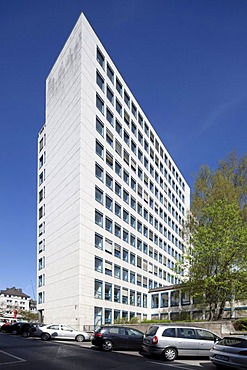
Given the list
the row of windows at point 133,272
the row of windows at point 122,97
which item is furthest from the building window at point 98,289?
the row of windows at point 122,97

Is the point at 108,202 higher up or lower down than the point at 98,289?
higher up

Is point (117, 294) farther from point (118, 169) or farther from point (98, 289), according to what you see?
point (118, 169)

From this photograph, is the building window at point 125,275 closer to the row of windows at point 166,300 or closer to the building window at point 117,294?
the building window at point 117,294

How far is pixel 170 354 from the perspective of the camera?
64.8 ft

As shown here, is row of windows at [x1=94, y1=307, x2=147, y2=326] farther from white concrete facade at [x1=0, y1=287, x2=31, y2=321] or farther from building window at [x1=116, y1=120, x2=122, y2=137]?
white concrete facade at [x1=0, y1=287, x2=31, y2=321]

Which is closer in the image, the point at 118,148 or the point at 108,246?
the point at 108,246

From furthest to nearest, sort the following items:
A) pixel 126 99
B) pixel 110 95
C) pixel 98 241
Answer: pixel 126 99 < pixel 110 95 < pixel 98 241

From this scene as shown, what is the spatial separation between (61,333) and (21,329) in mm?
8970

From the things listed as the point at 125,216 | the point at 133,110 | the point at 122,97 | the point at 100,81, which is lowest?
the point at 125,216

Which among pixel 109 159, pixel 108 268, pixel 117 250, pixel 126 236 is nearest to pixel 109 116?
pixel 109 159

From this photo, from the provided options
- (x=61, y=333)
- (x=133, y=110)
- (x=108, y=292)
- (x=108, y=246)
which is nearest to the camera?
(x=61, y=333)

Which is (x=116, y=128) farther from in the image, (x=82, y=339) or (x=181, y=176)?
(x=181, y=176)

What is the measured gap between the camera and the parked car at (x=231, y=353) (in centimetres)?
1519

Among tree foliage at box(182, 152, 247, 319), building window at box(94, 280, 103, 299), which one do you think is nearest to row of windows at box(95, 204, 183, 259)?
building window at box(94, 280, 103, 299)
